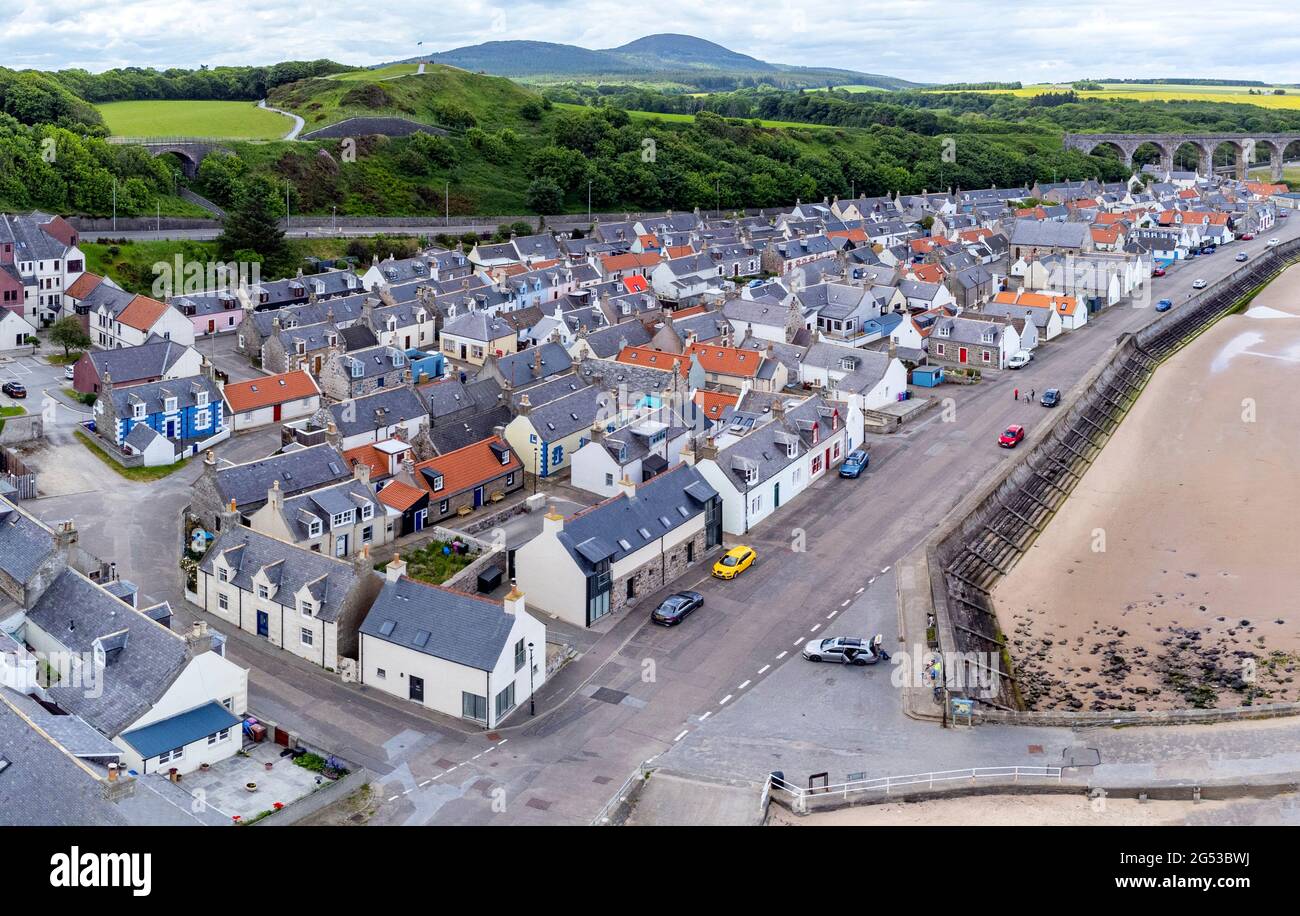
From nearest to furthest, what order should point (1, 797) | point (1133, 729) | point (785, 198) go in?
1. point (1, 797)
2. point (1133, 729)
3. point (785, 198)

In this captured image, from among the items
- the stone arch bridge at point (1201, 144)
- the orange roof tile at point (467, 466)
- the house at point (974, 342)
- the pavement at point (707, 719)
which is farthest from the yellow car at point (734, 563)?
the stone arch bridge at point (1201, 144)

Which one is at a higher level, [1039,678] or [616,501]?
[616,501]

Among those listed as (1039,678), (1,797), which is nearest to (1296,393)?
(1039,678)

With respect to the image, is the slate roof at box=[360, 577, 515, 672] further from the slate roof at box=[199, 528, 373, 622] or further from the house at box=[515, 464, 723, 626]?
the house at box=[515, 464, 723, 626]

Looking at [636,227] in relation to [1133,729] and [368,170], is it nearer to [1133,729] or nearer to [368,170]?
[368,170]

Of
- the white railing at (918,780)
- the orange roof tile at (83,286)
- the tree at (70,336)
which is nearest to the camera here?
the white railing at (918,780)

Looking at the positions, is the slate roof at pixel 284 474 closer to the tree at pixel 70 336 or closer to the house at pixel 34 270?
the tree at pixel 70 336

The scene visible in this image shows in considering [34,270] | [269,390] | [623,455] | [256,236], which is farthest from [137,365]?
[256,236]

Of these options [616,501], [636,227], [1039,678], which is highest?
[636,227]
